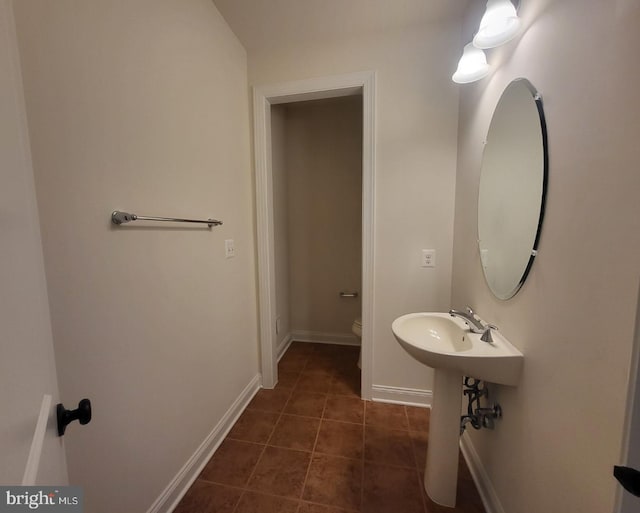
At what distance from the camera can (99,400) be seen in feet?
2.88

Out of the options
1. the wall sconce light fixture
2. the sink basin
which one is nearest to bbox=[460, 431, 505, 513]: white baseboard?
the sink basin

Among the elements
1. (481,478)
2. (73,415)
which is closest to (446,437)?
(481,478)

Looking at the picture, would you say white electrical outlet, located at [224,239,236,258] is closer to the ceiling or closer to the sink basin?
the sink basin

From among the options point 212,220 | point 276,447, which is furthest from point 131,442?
point 212,220

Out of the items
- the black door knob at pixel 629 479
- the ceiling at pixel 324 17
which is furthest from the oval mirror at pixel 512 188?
the ceiling at pixel 324 17

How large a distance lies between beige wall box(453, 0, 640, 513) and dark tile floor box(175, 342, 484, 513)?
1.59 feet

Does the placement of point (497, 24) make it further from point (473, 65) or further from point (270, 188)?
point (270, 188)

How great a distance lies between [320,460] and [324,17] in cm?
257

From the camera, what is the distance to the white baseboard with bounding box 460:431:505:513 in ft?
3.80

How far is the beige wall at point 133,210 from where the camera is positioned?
29.9 inches

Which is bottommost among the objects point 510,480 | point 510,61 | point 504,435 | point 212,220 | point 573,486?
point 510,480

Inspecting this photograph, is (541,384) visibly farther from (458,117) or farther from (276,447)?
(458,117)

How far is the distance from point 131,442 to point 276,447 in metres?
0.83

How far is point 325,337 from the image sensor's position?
9.68ft
